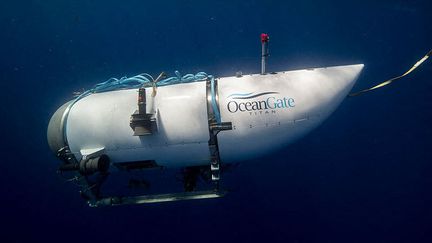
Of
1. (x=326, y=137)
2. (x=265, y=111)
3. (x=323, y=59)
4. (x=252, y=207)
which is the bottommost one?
(x=252, y=207)

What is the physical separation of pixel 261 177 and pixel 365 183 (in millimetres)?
3352

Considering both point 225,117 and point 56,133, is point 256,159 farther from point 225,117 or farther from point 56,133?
point 56,133

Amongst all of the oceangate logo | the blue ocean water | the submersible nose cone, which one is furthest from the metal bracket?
the blue ocean water

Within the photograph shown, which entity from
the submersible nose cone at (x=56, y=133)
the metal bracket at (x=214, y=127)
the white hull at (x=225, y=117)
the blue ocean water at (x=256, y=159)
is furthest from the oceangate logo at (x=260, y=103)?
the blue ocean water at (x=256, y=159)

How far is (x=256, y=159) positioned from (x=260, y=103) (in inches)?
165

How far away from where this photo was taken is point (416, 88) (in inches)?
268

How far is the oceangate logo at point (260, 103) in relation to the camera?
8.68 ft

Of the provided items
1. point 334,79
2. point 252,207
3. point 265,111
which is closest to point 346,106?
point 252,207

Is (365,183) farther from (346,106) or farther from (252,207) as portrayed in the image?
(252,207)

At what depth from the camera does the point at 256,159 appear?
6590 mm

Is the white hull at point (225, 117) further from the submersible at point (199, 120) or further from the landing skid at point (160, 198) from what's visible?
the landing skid at point (160, 198)

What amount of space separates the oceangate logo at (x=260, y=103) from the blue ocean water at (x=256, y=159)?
3.20m

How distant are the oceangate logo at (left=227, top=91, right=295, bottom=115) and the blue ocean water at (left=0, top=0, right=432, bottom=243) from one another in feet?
10.5

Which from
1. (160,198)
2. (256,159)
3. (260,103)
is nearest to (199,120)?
(260,103)
